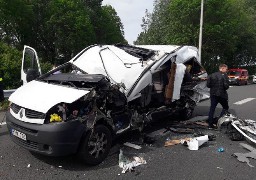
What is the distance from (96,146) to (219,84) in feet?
12.9

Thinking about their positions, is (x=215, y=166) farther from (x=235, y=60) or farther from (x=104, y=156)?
(x=235, y=60)

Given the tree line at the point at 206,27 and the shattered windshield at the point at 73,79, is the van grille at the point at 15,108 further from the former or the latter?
the tree line at the point at 206,27

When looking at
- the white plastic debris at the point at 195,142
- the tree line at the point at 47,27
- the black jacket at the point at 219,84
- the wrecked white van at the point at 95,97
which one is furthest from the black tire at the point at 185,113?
the tree line at the point at 47,27

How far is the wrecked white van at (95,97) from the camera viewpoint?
495 cm

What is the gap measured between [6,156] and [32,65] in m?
2.78

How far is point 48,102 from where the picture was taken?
5.02m

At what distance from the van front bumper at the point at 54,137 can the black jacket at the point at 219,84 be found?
4.15m

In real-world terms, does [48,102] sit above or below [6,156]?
above

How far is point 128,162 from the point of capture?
5.46m

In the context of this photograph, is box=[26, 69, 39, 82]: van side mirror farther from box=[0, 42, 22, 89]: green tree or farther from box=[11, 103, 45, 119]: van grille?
box=[0, 42, 22, 89]: green tree

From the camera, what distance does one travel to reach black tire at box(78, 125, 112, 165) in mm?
5125

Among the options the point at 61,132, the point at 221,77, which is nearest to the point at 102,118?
the point at 61,132

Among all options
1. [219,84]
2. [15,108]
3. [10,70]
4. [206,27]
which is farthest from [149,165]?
[206,27]

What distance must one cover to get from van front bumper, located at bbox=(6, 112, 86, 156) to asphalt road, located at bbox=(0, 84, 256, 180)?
0.37 meters
